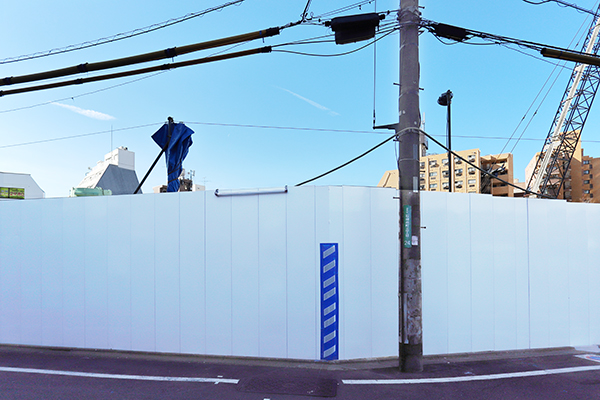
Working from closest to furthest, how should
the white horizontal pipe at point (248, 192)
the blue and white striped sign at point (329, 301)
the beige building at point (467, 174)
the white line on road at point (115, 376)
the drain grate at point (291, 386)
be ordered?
1. the drain grate at point (291, 386)
2. the white line on road at point (115, 376)
3. the blue and white striped sign at point (329, 301)
4. the white horizontal pipe at point (248, 192)
5. the beige building at point (467, 174)

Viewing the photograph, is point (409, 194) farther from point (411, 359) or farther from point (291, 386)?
point (291, 386)

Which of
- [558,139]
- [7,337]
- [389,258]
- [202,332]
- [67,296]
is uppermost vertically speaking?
[558,139]

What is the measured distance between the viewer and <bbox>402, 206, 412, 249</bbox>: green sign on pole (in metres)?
5.82

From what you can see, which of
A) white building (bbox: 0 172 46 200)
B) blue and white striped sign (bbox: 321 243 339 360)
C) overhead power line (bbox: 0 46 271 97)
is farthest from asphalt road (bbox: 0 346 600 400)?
white building (bbox: 0 172 46 200)

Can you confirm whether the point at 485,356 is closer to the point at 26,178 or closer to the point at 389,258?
the point at 389,258

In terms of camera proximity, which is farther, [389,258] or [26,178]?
[26,178]

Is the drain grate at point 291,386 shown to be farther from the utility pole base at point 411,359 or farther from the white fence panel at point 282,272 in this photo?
the utility pole base at point 411,359

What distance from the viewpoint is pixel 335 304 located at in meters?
6.17

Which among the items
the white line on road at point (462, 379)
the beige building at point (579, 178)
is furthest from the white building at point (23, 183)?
the beige building at point (579, 178)

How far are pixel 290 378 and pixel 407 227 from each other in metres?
3.46

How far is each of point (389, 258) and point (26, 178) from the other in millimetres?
36860

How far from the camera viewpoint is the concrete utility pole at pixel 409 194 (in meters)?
5.71

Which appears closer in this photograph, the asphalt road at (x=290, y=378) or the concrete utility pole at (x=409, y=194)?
the asphalt road at (x=290, y=378)

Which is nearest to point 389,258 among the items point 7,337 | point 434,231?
point 434,231
